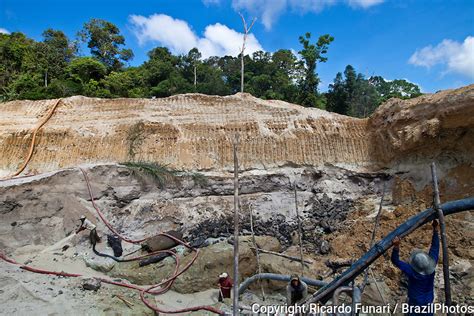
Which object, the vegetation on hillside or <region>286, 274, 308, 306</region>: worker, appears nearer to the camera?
<region>286, 274, 308, 306</region>: worker

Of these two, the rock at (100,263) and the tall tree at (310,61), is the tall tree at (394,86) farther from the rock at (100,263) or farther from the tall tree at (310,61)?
the rock at (100,263)

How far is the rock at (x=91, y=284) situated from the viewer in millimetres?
6250

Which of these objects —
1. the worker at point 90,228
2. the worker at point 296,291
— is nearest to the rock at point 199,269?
the worker at point 90,228

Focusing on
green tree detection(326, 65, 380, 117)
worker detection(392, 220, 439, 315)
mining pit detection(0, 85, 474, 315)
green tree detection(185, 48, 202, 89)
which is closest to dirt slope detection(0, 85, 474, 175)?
mining pit detection(0, 85, 474, 315)

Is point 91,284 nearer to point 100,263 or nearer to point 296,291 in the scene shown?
point 100,263

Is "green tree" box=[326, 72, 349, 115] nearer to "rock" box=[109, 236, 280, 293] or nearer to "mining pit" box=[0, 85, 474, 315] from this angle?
"mining pit" box=[0, 85, 474, 315]

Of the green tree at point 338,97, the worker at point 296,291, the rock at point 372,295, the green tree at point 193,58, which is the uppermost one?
the green tree at point 193,58

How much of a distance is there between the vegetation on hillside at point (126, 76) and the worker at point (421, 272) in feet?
68.0

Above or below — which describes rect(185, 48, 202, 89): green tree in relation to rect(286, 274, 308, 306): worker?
above

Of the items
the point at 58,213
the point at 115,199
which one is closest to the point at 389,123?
the point at 115,199

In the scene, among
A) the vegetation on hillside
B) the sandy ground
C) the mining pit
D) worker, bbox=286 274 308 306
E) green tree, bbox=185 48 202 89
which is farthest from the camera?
green tree, bbox=185 48 202 89

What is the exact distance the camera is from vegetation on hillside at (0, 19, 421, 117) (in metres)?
23.2

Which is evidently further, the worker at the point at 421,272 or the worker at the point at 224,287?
the worker at the point at 224,287

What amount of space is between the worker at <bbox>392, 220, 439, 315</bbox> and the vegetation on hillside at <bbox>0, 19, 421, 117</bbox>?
2072cm
